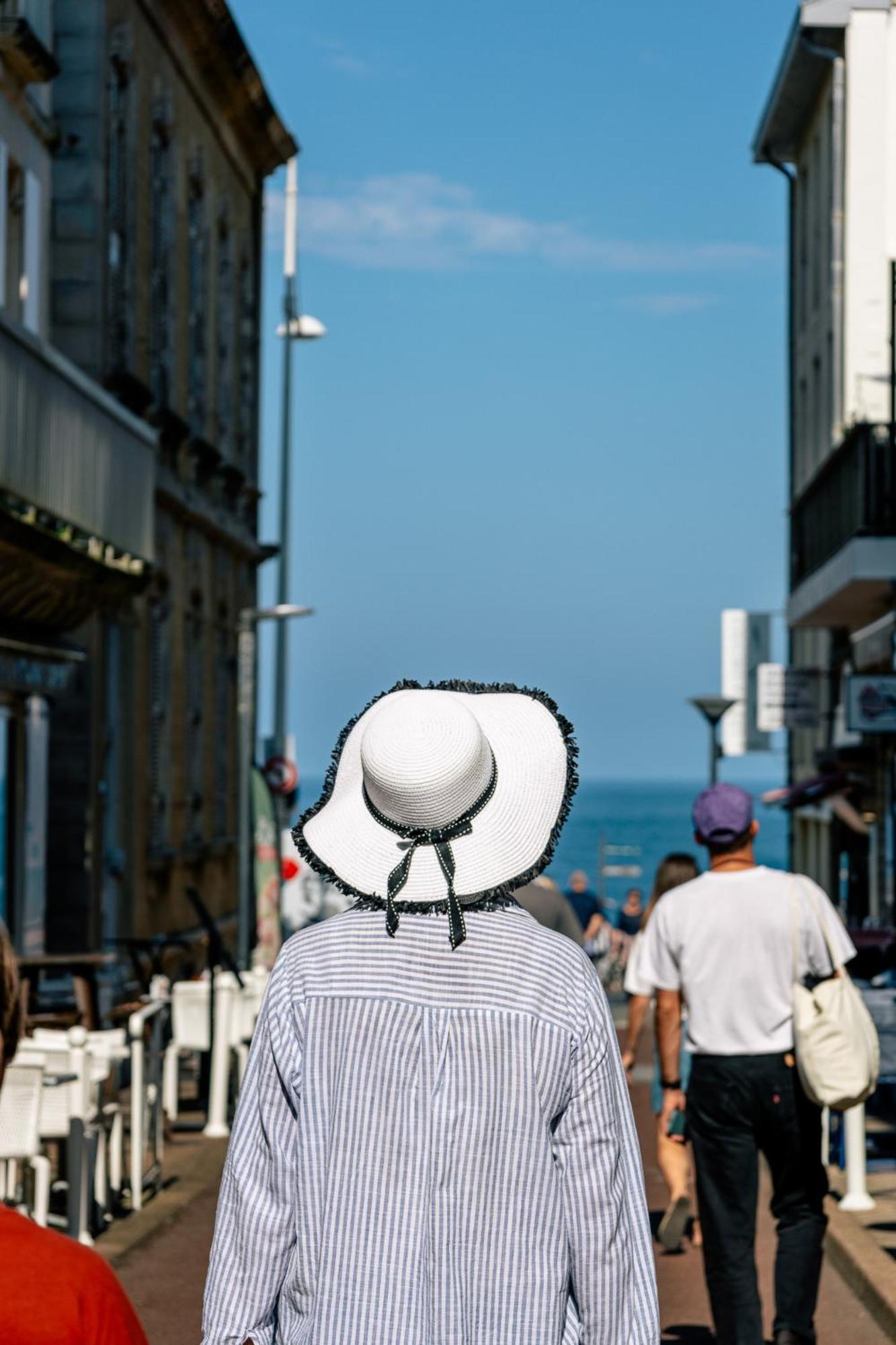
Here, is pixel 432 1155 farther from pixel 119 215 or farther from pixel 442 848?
pixel 119 215

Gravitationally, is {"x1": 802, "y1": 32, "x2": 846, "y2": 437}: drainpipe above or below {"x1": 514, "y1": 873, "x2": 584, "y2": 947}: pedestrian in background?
above

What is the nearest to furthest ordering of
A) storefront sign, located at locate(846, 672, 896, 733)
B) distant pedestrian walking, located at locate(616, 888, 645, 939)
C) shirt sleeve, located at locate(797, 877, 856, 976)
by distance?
1. shirt sleeve, located at locate(797, 877, 856, 976)
2. storefront sign, located at locate(846, 672, 896, 733)
3. distant pedestrian walking, located at locate(616, 888, 645, 939)

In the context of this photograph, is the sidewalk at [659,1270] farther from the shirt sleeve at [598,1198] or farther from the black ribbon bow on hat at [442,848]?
the black ribbon bow on hat at [442,848]

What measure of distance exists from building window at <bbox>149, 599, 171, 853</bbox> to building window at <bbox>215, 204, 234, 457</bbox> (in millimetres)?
5629

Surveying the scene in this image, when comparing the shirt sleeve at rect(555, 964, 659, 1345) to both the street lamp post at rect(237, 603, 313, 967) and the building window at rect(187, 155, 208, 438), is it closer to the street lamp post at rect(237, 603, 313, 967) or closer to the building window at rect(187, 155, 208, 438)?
the street lamp post at rect(237, 603, 313, 967)

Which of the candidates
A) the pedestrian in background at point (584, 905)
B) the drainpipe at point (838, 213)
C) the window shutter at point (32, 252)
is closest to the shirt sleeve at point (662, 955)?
the window shutter at point (32, 252)

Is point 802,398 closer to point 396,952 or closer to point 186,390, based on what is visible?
point 186,390

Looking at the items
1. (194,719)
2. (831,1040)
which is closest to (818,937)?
(831,1040)

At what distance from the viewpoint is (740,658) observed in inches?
1757

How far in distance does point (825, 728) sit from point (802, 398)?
4.89 meters

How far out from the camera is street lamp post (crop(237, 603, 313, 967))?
22188 millimetres

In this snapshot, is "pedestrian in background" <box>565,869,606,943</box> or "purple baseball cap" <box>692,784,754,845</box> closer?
"purple baseball cap" <box>692,784,754,845</box>

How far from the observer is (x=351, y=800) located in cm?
390

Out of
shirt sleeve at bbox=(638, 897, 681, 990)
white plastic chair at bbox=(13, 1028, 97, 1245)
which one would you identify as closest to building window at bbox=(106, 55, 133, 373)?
white plastic chair at bbox=(13, 1028, 97, 1245)
